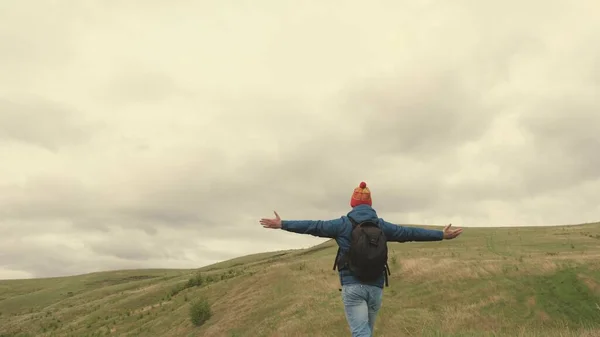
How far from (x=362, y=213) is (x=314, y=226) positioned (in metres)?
0.78

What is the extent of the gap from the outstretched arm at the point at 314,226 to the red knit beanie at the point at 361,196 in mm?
406

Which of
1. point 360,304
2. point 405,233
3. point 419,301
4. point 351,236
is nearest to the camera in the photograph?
point 360,304

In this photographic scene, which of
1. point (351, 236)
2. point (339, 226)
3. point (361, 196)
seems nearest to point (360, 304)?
point (351, 236)

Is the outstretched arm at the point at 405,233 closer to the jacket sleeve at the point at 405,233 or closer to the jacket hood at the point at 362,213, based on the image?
the jacket sleeve at the point at 405,233

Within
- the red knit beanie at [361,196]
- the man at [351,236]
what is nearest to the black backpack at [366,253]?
the man at [351,236]

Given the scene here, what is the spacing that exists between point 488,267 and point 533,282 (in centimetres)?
278

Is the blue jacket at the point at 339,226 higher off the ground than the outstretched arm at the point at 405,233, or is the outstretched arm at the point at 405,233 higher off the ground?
the blue jacket at the point at 339,226

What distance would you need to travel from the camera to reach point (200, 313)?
28.7 meters

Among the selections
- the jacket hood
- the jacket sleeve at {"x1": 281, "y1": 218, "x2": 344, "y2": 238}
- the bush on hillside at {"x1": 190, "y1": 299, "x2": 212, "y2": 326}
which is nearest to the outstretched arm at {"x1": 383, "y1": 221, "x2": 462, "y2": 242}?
the jacket hood

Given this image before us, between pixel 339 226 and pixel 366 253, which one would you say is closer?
pixel 366 253

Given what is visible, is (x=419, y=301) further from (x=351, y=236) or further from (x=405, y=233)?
(x=351, y=236)

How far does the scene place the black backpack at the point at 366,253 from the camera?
21.4 feet

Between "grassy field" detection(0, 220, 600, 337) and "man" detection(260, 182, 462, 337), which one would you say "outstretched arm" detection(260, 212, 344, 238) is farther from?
"grassy field" detection(0, 220, 600, 337)

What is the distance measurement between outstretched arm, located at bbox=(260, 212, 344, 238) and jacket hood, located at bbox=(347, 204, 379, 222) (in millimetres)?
222
